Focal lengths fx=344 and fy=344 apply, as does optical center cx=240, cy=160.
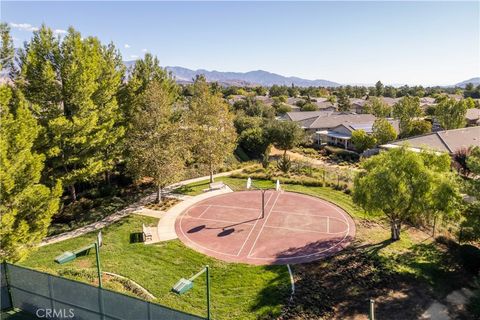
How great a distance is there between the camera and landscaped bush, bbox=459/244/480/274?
1870cm

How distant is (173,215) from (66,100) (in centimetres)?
1164

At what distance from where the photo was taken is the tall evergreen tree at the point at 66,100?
24188 mm

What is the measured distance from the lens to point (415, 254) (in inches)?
794

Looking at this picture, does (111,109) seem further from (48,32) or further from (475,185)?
(475,185)

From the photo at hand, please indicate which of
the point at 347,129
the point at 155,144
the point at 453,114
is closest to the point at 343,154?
the point at 347,129

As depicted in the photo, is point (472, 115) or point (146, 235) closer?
point (146, 235)

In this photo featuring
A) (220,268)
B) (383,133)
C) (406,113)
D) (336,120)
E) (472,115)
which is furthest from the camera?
(472,115)

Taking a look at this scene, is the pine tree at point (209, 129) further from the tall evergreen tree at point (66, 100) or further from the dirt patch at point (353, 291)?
the dirt patch at point (353, 291)

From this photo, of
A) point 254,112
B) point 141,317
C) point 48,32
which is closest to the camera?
point 141,317

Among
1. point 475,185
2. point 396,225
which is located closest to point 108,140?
point 396,225

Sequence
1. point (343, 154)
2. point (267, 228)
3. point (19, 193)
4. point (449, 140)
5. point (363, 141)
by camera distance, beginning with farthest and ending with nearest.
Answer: point (343, 154) → point (363, 141) → point (449, 140) → point (267, 228) → point (19, 193)

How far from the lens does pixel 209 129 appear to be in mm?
33156

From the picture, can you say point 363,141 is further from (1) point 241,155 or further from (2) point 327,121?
(1) point 241,155

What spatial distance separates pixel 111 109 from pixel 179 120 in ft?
25.9
